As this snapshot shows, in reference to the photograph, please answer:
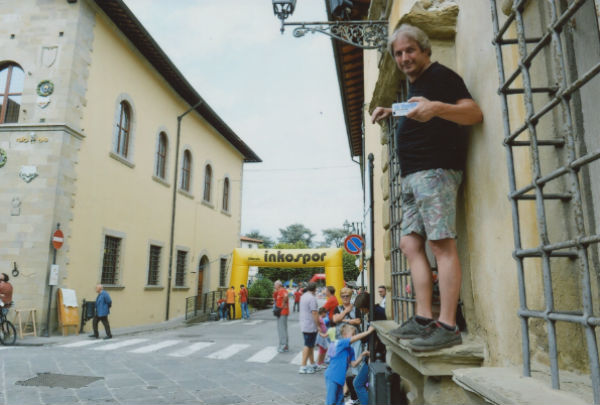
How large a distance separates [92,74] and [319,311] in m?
10.5

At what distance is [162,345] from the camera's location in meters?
11.5

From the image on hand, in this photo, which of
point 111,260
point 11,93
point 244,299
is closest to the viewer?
point 11,93

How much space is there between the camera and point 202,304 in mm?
22891

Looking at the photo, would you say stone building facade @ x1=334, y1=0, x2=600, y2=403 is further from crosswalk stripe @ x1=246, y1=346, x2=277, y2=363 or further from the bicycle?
the bicycle

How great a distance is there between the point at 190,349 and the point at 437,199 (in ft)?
32.4

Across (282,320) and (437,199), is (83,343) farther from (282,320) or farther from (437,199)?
(437,199)

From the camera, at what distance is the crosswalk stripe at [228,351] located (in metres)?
9.95

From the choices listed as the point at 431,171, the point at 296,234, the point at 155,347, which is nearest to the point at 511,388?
the point at 431,171

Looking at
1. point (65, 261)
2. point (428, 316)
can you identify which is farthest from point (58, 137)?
point (428, 316)

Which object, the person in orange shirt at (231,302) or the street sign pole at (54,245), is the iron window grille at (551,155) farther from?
the person in orange shirt at (231,302)

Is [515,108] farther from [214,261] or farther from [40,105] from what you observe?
[214,261]

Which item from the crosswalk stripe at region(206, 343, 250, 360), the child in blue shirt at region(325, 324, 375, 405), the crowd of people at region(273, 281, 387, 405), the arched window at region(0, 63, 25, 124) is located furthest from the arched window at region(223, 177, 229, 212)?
the child in blue shirt at region(325, 324, 375, 405)

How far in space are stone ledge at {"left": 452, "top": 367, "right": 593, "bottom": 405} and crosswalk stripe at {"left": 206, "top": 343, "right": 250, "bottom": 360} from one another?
8.66 metres

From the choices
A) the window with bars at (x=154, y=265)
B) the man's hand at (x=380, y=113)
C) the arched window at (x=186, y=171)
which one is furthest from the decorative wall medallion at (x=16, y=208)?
the man's hand at (x=380, y=113)
